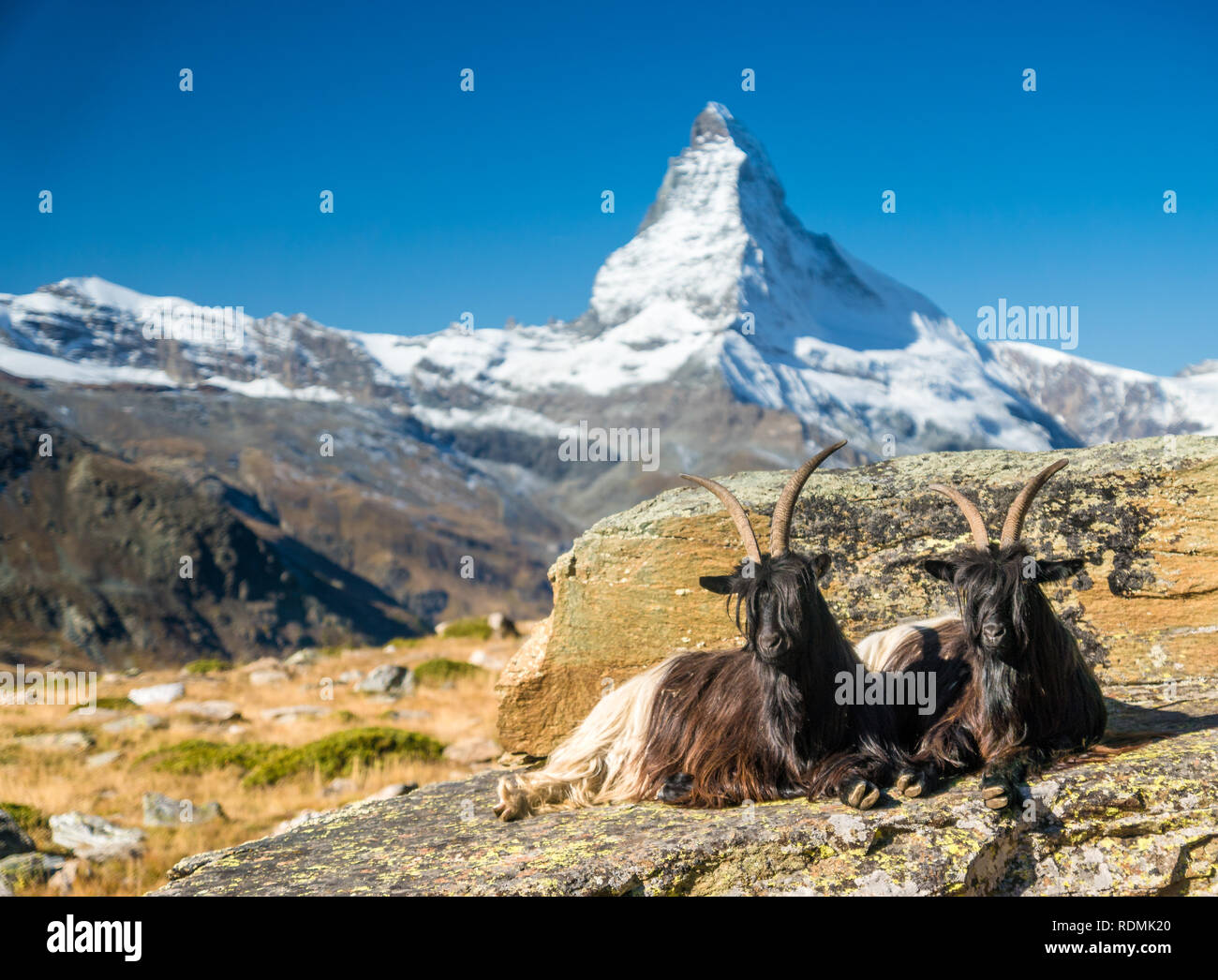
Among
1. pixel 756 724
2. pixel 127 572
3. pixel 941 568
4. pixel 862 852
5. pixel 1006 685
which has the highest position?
pixel 941 568

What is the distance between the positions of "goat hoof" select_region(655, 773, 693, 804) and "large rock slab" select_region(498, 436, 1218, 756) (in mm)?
2838

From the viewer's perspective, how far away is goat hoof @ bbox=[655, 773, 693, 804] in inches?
256

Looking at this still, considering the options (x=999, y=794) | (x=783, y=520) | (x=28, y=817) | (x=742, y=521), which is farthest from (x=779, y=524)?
(x=28, y=817)

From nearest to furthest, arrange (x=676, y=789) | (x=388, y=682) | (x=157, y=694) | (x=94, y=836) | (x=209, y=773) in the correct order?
1. (x=676, y=789)
2. (x=94, y=836)
3. (x=209, y=773)
4. (x=157, y=694)
5. (x=388, y=682)

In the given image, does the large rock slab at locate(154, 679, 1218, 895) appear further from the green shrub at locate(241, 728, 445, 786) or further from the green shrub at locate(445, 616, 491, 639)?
the green shrub at locate(445, 616, 491, 639)

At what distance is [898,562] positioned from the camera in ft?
30.2

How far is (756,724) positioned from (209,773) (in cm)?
1181

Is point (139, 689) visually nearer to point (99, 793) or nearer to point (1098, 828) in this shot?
point (99, 793)

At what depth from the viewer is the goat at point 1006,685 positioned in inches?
234

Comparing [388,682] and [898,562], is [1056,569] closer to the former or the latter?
[898,562]

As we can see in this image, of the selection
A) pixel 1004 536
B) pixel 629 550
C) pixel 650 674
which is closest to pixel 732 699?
pixel 650 674
